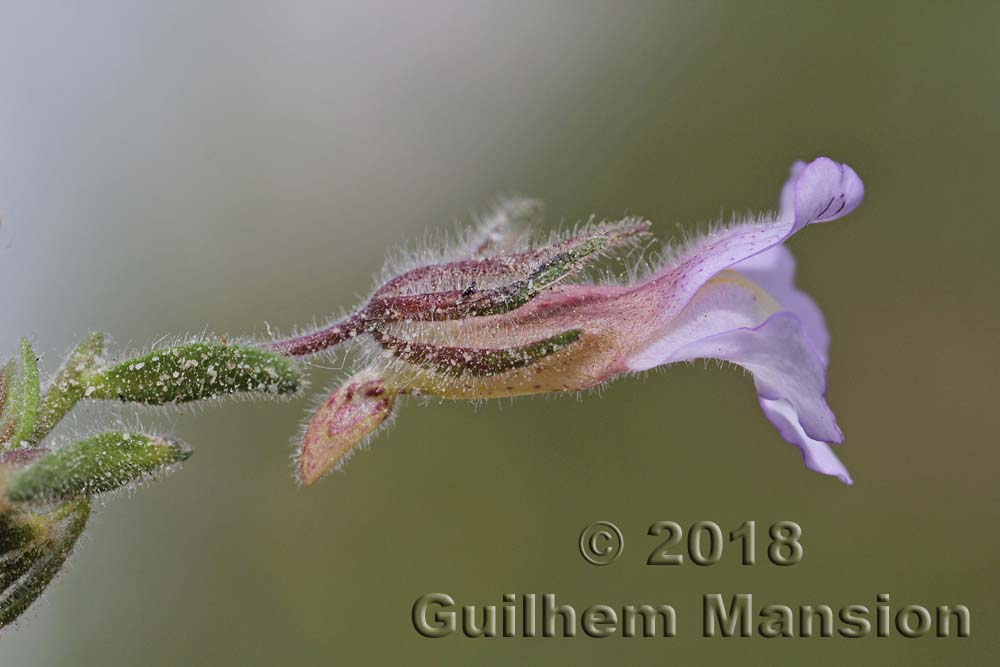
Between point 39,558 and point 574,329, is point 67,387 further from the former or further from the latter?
point 574,329

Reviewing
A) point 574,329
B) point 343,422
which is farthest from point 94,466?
point 574,329

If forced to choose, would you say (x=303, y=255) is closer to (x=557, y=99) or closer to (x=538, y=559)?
(x=557, y=99)

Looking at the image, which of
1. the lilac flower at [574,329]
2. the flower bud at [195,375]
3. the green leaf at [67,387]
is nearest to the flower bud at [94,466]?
the flower bud at [195,375]

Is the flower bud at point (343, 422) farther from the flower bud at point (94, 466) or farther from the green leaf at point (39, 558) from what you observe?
the green leaf at point (39, 558)

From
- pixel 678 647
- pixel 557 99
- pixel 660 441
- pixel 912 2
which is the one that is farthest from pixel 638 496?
pixel 912 2

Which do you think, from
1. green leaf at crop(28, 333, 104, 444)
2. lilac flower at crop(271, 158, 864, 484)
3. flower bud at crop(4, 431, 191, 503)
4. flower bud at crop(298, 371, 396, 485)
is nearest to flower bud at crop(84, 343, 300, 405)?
green leaf at crop(28, 333, 104, 444)

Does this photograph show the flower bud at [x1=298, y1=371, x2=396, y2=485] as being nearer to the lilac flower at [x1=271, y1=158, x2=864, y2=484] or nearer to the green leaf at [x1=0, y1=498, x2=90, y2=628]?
the lilac flower at [x1=271, y1=158, x2=864, y2=484]
